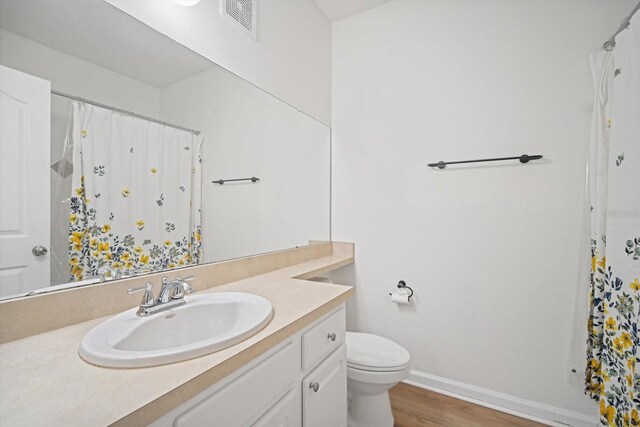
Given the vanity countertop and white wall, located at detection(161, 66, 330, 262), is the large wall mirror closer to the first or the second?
white wall, located at detection(161, 66, 330, 262)

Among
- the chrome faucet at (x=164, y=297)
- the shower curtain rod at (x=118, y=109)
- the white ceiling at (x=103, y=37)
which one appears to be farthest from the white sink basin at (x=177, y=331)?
the white ceiling at (x=103, y=37)

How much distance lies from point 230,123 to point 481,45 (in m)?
1.57

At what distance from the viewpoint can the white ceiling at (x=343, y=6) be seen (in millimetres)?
2027

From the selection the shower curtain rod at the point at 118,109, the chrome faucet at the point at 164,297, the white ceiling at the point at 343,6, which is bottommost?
the chrome faucet at the point at 164,297

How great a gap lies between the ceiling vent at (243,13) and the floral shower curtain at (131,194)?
2.11 ft

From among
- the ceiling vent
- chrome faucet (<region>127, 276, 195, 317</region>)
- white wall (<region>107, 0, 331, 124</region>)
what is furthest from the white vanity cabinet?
the ceiling vent

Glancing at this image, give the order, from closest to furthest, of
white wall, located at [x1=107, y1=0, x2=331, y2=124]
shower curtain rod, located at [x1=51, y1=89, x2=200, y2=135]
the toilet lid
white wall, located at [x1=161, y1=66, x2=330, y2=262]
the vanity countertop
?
the vanity countertop < shower curtain rod, located at [x1=51, y1=89, x2=200, y2=135] < white wall, located at [x1=107, y1=0, x2=331, y2=124] < white wall, located at [x1=161, y1=66, x2=330, y2=262] < the toilet lid

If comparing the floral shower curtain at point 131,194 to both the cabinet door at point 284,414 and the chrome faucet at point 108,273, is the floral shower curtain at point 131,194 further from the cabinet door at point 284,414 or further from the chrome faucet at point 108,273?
the cabinet door at point 284,414

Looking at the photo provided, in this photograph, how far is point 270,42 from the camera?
5.47 ft

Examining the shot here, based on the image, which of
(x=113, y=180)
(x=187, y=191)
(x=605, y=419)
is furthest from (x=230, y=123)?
(x=605, y=419)

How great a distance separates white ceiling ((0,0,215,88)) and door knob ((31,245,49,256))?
0.58 metres

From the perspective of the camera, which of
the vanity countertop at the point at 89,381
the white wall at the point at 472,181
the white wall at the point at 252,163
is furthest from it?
the white wall at the point at 472,181

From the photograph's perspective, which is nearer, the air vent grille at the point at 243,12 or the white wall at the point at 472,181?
the air vent grille at the point at 243,12

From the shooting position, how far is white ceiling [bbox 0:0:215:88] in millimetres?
794
